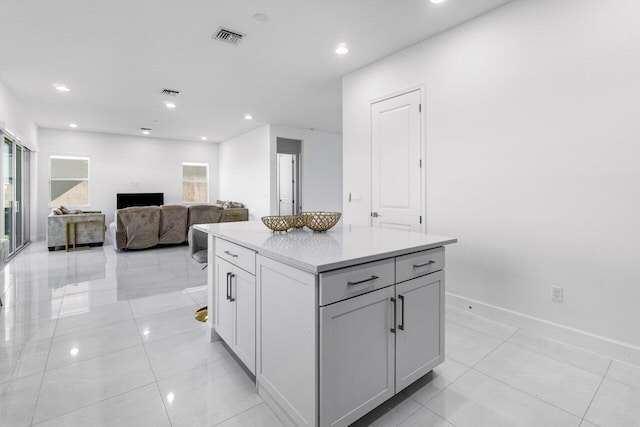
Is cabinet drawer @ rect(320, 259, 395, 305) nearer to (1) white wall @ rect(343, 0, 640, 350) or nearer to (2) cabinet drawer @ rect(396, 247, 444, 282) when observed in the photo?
(2) cabinet drawer @ rect(396, 247, 444, 282)

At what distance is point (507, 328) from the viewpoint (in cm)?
253

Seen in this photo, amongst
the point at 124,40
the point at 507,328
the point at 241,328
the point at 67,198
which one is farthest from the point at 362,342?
the point at 67,198

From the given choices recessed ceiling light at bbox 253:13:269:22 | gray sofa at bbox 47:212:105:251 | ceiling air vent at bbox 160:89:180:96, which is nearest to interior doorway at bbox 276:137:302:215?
ceiling air vent at bbox 160:89:180:96

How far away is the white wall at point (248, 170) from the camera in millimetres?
7361

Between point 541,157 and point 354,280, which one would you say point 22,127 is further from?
point 541,157

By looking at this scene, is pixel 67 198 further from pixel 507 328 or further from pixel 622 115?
pixel 622 115

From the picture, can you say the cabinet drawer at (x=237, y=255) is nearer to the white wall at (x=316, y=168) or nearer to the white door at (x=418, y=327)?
the white door at (x=418, y=327)

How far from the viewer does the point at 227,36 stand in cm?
315

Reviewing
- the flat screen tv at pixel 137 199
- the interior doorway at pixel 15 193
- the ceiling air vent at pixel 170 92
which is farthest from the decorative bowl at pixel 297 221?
the flat screen tv at pixel 137 199

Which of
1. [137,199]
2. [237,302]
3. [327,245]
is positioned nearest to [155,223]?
[137,199]

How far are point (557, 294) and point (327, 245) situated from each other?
1934mm

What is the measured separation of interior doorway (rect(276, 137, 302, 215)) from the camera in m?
7.70

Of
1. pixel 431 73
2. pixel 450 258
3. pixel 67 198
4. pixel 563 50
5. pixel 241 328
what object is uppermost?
pixel 431 73

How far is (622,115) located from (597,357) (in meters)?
1.60
